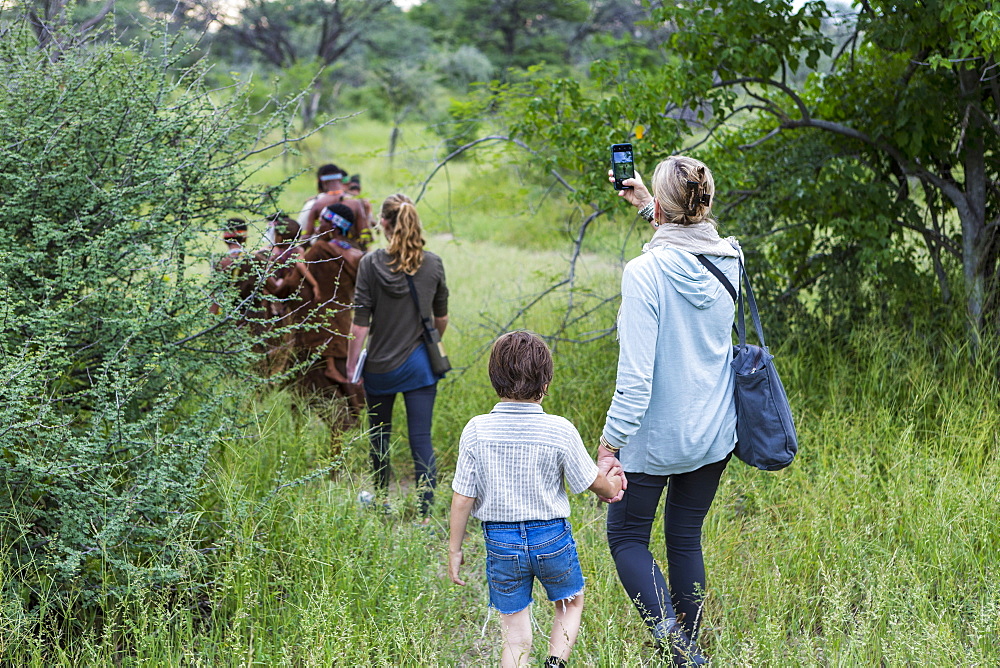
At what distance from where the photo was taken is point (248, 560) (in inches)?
126

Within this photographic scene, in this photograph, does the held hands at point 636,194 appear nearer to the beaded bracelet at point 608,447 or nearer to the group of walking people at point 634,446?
the group of walking people at point 634,446

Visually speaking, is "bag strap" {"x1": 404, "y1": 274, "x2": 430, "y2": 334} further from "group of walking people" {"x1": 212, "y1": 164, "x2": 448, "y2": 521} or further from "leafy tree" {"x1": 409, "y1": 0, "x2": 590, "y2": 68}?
"leafy tree" {"x1": 409, "y1": 0, "x2": 590, "y2": 68}

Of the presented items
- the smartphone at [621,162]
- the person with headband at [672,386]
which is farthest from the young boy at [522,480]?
the smartphone at [621,162]

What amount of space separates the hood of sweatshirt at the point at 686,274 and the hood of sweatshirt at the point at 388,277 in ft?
6.15

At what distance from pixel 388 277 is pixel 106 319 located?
132cm

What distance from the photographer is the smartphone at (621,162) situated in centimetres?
309

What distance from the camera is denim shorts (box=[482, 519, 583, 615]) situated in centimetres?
261

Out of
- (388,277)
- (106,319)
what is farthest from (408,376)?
(106,319)

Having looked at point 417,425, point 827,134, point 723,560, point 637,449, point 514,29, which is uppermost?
point 514,29

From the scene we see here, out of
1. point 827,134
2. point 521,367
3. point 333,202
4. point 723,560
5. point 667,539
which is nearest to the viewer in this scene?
point 521,367

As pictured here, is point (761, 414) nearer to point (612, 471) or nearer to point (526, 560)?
point (612, 471)

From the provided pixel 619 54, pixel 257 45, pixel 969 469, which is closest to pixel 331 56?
pixel 257 45

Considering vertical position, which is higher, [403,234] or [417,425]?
[403,234]

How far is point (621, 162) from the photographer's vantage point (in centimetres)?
311
